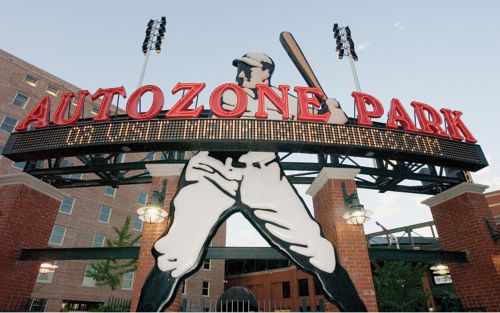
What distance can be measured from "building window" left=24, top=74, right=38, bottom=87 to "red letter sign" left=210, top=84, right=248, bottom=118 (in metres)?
30.4

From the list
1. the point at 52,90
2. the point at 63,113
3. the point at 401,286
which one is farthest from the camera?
the point at 52,90

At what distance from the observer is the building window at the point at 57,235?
23.7 m

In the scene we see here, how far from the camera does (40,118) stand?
7207 mm

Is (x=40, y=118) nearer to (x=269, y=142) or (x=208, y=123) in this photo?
(x=208, y=123)

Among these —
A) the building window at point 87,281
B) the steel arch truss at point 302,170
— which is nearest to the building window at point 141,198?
the building window at point 87,281

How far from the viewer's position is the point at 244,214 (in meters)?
6.80

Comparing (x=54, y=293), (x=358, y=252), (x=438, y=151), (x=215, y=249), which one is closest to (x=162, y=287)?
(x=215, y=249)

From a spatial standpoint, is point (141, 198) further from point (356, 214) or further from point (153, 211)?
point (356, 214)

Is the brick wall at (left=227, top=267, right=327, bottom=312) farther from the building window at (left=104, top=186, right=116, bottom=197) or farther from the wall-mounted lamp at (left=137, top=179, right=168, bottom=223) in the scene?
the wall-mounted lamp at (left=137, top=179, right=168, bottom=223)

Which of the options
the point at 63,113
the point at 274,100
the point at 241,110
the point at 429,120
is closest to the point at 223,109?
the point at 241,110

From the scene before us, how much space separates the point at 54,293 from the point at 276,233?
2428 cm

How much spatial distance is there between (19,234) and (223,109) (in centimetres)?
643

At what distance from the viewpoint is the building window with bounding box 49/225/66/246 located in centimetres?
2373

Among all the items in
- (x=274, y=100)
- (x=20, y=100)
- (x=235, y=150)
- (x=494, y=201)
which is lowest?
(x=235, y=150)
